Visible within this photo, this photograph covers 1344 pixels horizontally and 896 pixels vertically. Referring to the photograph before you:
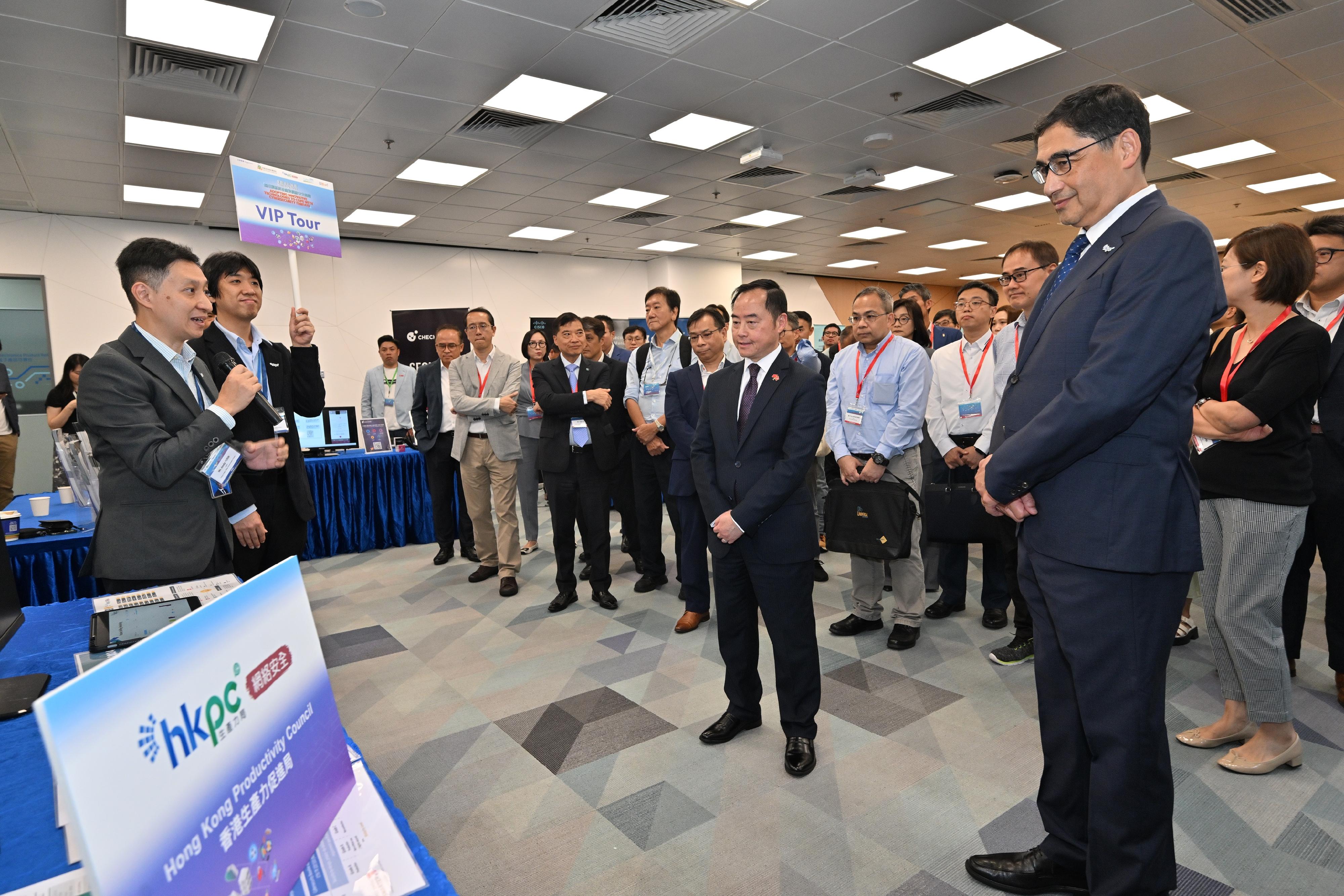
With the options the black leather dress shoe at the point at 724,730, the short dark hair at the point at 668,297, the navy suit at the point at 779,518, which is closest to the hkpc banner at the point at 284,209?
the navy suit at the point at 779,518

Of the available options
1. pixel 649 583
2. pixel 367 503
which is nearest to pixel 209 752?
pixel 649 583

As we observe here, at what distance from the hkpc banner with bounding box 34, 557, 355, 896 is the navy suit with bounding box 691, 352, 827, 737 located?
1.50 meters

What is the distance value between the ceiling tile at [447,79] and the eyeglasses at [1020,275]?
366 centimetres

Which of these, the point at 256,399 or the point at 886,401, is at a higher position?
the point at 256,399

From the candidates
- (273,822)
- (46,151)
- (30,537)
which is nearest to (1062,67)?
(273,822)

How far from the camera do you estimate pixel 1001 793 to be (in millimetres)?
2094

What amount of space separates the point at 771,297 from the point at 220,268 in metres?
1.96

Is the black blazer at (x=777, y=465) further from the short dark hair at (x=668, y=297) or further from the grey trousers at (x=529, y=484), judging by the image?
the grey trousers at (x=529, y=484)

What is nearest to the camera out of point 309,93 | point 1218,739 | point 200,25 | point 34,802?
point 34,802

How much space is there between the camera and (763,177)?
7469 mm

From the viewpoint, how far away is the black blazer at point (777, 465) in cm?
213

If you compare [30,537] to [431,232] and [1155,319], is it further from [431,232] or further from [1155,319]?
[431,232]

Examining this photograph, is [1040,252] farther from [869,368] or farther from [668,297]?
[668,297]

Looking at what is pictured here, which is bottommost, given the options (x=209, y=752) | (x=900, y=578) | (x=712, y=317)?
(x=900, y=578)
